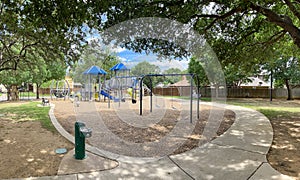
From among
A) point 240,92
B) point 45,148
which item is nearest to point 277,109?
point 45,148

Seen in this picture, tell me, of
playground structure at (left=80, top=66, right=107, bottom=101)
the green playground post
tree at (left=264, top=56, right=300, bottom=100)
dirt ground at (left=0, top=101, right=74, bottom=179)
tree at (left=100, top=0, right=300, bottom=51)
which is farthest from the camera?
tree at (left=264, top=56, right=300, bottom=100)

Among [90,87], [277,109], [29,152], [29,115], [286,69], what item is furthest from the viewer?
[286,69]

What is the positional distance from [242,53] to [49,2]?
751 cm

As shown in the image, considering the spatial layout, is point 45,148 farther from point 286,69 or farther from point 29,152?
point 286,69

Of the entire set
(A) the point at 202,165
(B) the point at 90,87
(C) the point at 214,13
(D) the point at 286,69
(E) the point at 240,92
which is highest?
(C) the point at 214,13

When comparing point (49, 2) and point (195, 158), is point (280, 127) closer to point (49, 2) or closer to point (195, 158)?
point (195, 158)

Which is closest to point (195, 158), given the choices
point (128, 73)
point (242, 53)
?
point (242, 53)

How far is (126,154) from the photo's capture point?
11.8 ft

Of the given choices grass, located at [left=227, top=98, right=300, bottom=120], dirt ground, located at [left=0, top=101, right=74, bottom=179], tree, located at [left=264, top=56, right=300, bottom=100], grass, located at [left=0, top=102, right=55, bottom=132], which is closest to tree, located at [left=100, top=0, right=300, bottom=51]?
dirt ground, located at [left=0, top=101, right=74, bottom=179]

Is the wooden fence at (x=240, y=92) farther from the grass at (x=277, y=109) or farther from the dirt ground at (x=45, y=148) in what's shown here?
the dirt ground at (x=45, y=148)

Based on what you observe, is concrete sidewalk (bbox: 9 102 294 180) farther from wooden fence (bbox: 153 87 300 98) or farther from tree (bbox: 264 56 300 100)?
wooden fence (bbox: 153 87 300 98)

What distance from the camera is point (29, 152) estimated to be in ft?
11.7

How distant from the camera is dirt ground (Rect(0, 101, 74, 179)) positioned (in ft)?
9.27

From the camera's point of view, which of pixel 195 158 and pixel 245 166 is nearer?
pixel 245 166
